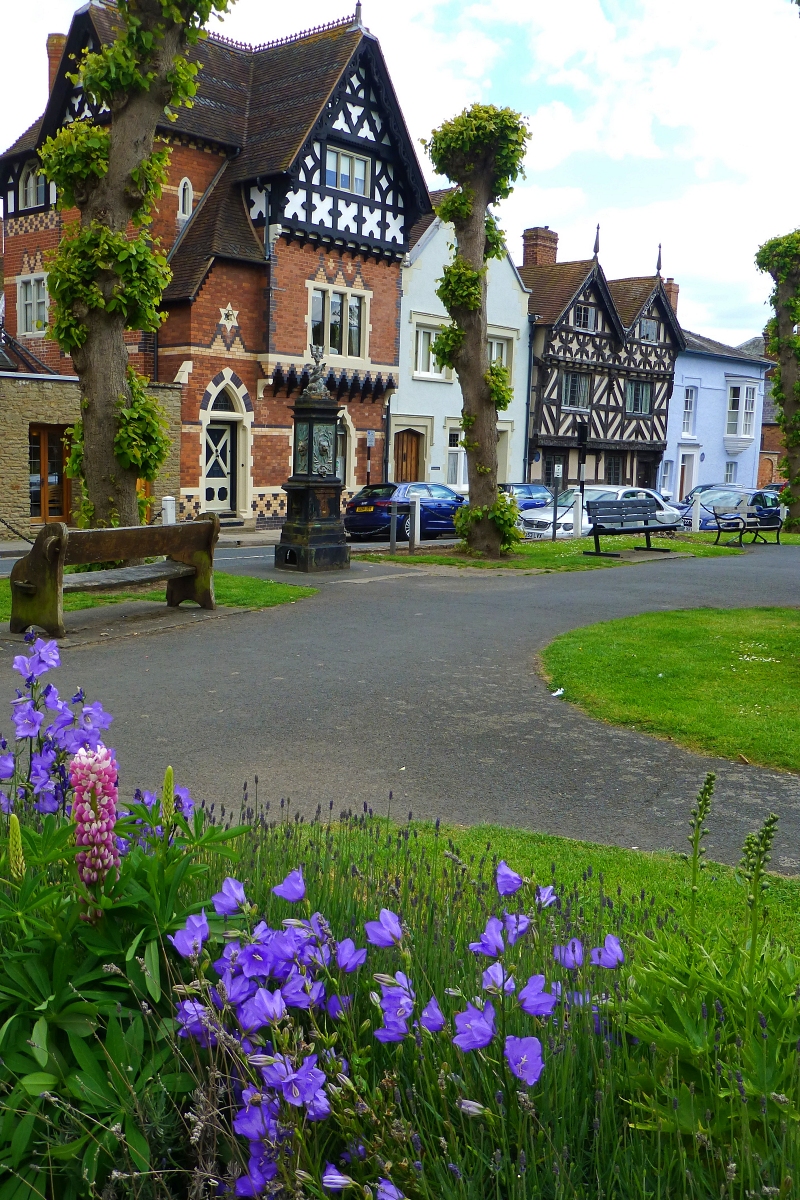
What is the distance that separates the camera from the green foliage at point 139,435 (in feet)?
50.7

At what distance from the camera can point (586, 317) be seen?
45.4m

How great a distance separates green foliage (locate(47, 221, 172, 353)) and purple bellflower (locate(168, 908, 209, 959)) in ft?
45.4

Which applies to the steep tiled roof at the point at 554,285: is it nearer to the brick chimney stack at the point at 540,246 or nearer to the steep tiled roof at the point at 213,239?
the brick chimney stack at the point at 540,246

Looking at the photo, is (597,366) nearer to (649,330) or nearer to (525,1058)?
(649,330)

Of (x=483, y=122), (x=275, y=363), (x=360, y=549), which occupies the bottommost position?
(x=360, y=549)

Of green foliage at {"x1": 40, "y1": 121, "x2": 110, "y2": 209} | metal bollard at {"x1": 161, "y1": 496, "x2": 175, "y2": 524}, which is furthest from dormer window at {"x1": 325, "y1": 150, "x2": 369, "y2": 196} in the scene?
green foliage at {"x1": 40, "y1": 121, "x2": 110, "y2": 209}

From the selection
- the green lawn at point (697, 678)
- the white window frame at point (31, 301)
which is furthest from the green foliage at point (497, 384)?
the white window frame at point (31, 301)

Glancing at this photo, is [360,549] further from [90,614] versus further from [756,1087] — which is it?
[756,1087]

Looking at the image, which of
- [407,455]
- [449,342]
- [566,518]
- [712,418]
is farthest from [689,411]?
[449,342]

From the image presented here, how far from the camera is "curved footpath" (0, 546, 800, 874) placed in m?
6.13

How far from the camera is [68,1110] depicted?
2.08 meters

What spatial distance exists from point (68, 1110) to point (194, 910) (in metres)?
0.51

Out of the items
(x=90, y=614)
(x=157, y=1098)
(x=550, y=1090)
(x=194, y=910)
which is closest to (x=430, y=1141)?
(x=550, y=1090)

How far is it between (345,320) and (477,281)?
44.7 ft
